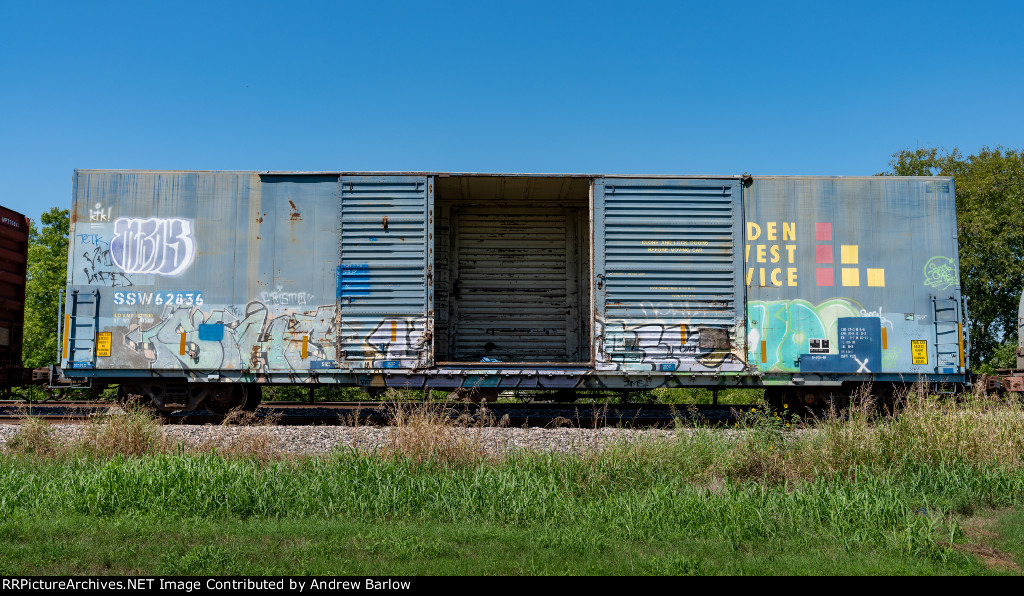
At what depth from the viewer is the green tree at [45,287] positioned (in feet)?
76.8

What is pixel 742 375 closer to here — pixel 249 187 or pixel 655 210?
pixel 655 210

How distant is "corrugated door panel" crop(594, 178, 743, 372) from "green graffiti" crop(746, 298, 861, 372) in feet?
0.90

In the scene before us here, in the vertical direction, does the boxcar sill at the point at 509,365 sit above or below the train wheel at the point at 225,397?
above

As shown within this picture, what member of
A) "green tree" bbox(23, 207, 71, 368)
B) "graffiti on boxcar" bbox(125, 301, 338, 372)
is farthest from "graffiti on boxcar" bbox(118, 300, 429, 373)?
"green tree" bbox(23, 207, 71, 368)

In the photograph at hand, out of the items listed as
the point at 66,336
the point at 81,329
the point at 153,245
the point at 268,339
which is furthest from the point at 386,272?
the point at 66,336

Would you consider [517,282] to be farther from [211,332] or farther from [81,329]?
[81,329]

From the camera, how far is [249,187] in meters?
10.8

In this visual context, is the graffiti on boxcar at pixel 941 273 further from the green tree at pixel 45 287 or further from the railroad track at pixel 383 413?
the green tree at pixel 45 287

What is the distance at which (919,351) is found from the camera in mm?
10438

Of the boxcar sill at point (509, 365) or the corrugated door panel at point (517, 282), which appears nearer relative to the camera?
the boxcar sill at point (509, 365)

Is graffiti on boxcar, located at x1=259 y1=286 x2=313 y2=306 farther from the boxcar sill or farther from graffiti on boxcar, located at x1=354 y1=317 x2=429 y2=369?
the boxcar sill

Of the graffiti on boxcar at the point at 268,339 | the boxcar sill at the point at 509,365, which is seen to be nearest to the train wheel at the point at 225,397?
the graffiti on boxcar at the point at 268,339

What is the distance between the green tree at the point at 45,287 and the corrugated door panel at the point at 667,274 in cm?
2102

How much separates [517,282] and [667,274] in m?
4.38
